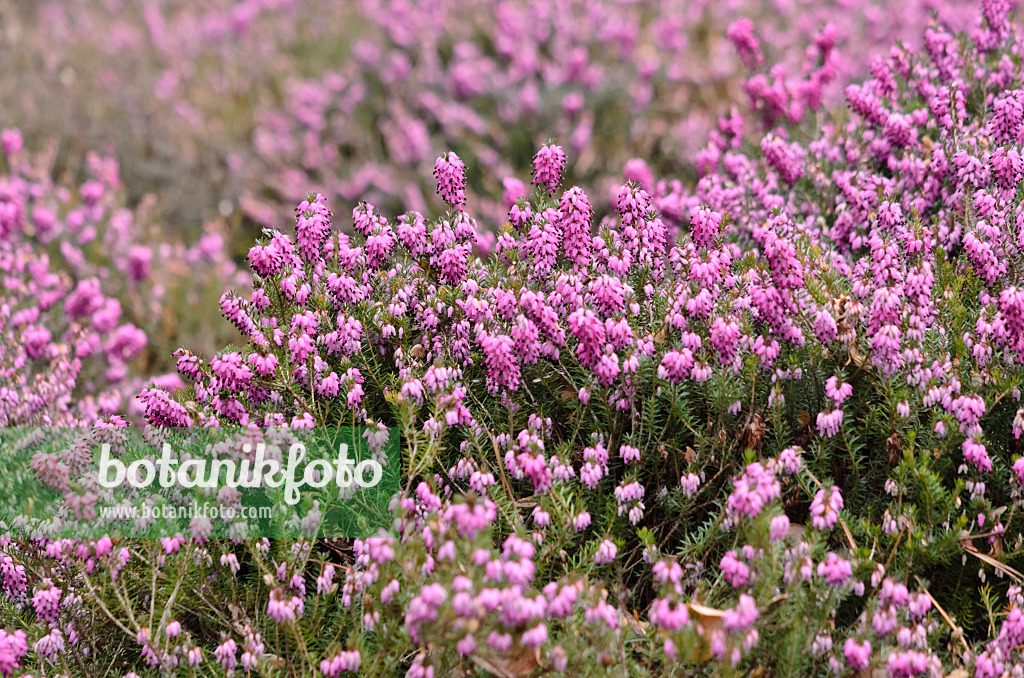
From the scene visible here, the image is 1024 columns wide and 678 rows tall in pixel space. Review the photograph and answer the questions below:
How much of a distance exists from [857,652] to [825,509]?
36 cm

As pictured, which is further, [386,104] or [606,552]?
[386,104]

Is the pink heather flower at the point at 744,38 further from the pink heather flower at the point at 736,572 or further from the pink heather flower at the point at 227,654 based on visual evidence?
the pink heather flower at the point at 227,654

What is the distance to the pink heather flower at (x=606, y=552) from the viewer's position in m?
2.75

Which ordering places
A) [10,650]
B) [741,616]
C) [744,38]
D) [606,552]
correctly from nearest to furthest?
[741,616] < [606,552] < [10,650] < [744,38]

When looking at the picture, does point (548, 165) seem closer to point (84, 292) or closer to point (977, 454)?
point (977, 454)

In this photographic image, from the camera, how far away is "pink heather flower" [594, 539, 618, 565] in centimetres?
275

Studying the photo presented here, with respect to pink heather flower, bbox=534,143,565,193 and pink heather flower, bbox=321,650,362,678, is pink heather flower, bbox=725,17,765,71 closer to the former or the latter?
pink heather flower, bbox=534,143,565,193

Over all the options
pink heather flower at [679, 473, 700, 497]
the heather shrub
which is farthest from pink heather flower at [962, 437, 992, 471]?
the heather shrub

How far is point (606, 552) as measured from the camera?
2762mm

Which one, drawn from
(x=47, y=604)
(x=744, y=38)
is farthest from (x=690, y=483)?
(x=744, y=38)

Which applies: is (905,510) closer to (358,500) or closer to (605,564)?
(605,564)

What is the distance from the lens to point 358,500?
121 inches

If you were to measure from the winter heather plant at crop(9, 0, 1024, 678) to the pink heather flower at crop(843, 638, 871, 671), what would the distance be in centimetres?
1

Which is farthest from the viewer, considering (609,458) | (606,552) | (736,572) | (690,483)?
(609,458)
